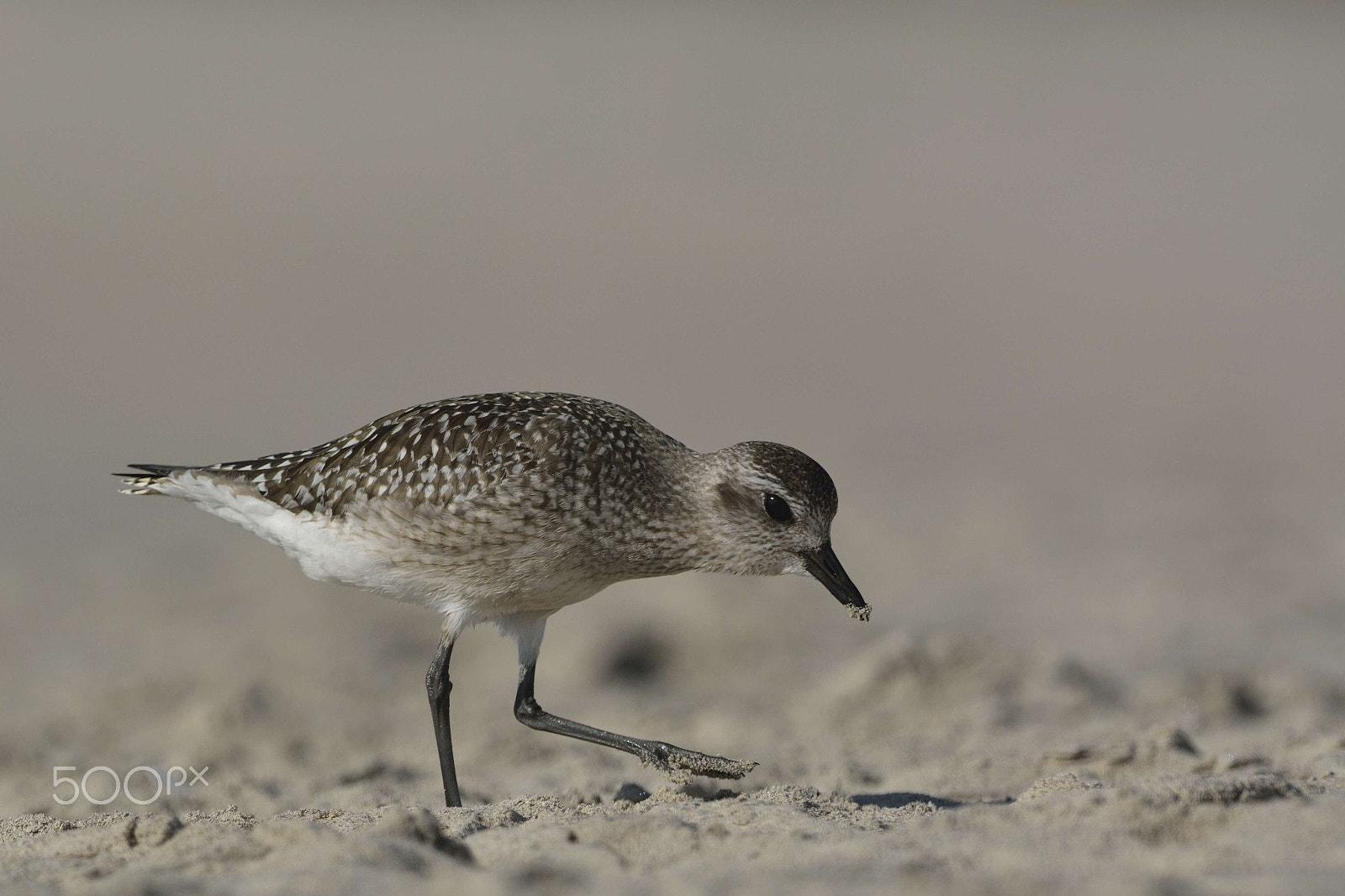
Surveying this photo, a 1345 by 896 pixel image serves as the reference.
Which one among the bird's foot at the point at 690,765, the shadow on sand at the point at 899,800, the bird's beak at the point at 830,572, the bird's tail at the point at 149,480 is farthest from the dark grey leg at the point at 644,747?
the bird's tail at the point at 149,480

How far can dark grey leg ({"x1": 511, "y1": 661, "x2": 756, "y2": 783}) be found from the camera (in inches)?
237

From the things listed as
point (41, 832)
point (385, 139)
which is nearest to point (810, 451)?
point (41, 832)

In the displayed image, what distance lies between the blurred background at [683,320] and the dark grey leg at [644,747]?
3.30ft

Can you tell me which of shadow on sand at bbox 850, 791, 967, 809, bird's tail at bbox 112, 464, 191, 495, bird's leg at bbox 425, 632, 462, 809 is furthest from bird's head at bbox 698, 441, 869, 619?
bird's tail at bbox 112, 464, 191, 495

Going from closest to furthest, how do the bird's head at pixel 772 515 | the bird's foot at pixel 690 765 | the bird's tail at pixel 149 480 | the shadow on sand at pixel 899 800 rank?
the shadow on sand at pixel 899 800 < the bird's foot at pixel 690 765 < the bird's head at pixel 772 515 < the bird's tail at pixel 149 480

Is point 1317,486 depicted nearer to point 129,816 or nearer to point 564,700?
point 564,700

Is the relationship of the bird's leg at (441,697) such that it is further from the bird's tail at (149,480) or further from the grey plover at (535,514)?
the bird's tail at (149,480)

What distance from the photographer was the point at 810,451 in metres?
16.2

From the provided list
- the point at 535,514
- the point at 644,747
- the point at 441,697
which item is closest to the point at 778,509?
the point at 535,514

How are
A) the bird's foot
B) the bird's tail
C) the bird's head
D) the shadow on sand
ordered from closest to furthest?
the shadow on sand → the bird's foot → the bird's head → the bird's tail

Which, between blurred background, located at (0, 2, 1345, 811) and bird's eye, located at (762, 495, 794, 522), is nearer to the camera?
bird's eye, located at (762, 495, 794, 522)

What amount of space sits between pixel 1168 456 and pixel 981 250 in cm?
1188

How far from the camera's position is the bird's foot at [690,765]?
5.99 meters

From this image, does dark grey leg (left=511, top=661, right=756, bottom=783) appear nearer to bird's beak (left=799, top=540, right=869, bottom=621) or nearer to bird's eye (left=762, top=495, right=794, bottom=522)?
bird's beak (left=799, top=540, right=869, bottom=621)
